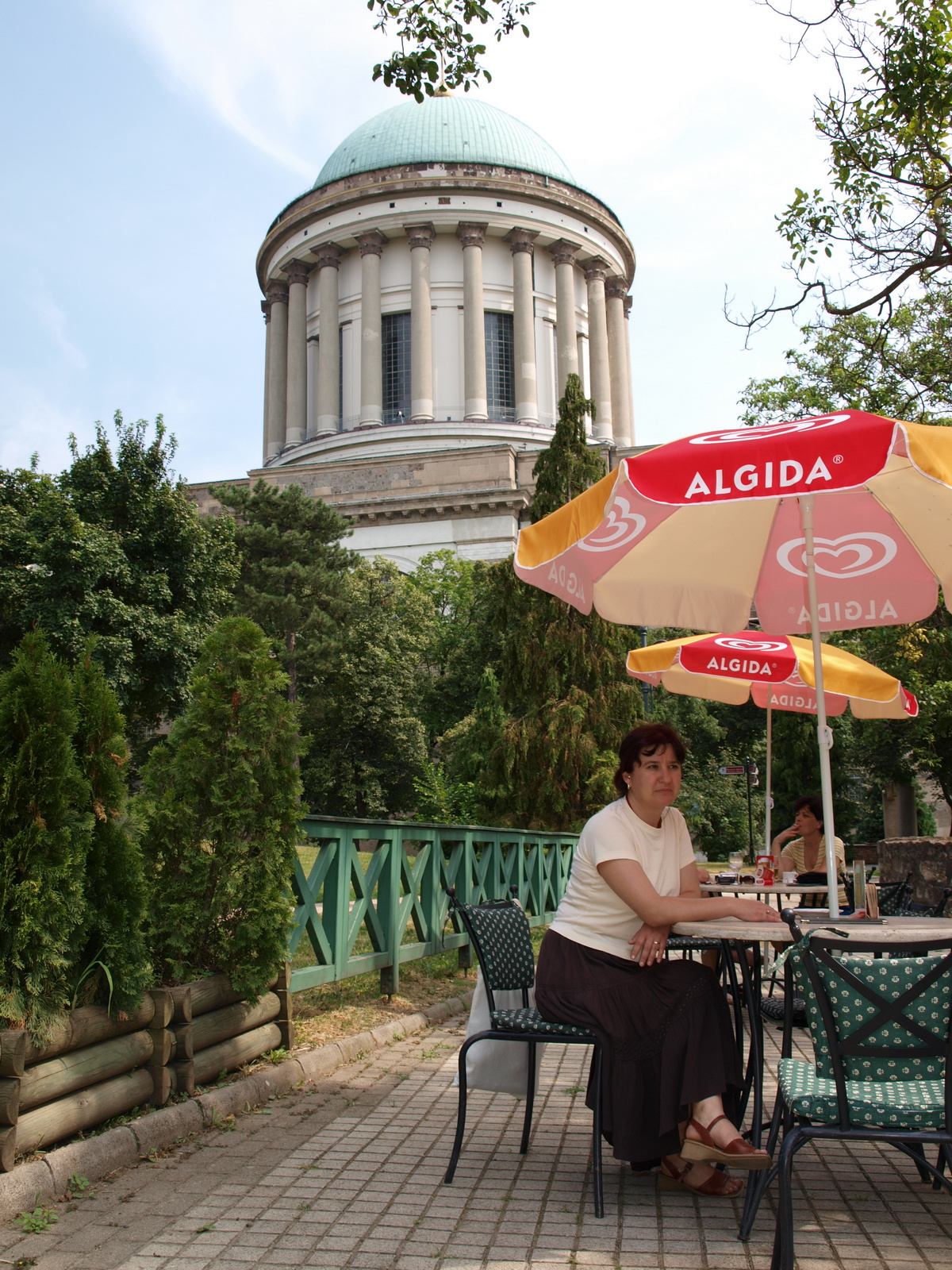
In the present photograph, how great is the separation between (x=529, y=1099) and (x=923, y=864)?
10118mm

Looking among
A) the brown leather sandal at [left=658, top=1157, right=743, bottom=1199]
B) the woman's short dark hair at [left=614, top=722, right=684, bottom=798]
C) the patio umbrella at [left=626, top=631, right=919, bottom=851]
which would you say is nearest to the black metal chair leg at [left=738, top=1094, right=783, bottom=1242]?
the brown leather sandal at [left=658, top=1157, right=743, bottom=1199]

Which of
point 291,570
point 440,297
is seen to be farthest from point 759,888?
point 440,297

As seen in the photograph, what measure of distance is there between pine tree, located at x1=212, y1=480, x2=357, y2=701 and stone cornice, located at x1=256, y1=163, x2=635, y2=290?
2457 cm

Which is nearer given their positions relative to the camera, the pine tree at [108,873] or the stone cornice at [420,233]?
the pine tree at [108,873]

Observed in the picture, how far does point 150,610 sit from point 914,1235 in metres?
26.4

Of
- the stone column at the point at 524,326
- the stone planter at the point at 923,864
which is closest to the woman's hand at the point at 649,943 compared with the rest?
the stone planter at the point at 923,864

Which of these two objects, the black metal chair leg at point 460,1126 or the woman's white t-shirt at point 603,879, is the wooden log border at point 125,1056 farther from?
the woman's white t-shirt at point 603,879

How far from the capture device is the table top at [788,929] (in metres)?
3.76

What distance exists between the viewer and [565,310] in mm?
58781

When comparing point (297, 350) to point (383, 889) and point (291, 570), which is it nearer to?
point (291, 570)

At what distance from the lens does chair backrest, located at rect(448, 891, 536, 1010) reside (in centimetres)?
495

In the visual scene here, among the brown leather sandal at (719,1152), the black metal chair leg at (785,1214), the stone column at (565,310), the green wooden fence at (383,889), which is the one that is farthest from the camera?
the stone column at (565,310)

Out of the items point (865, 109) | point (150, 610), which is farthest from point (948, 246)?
point (150, 610)

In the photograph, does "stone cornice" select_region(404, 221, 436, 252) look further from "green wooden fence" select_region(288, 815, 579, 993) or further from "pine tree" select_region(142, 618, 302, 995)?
"pine tree" select_region(142, 618, 302, 995)
